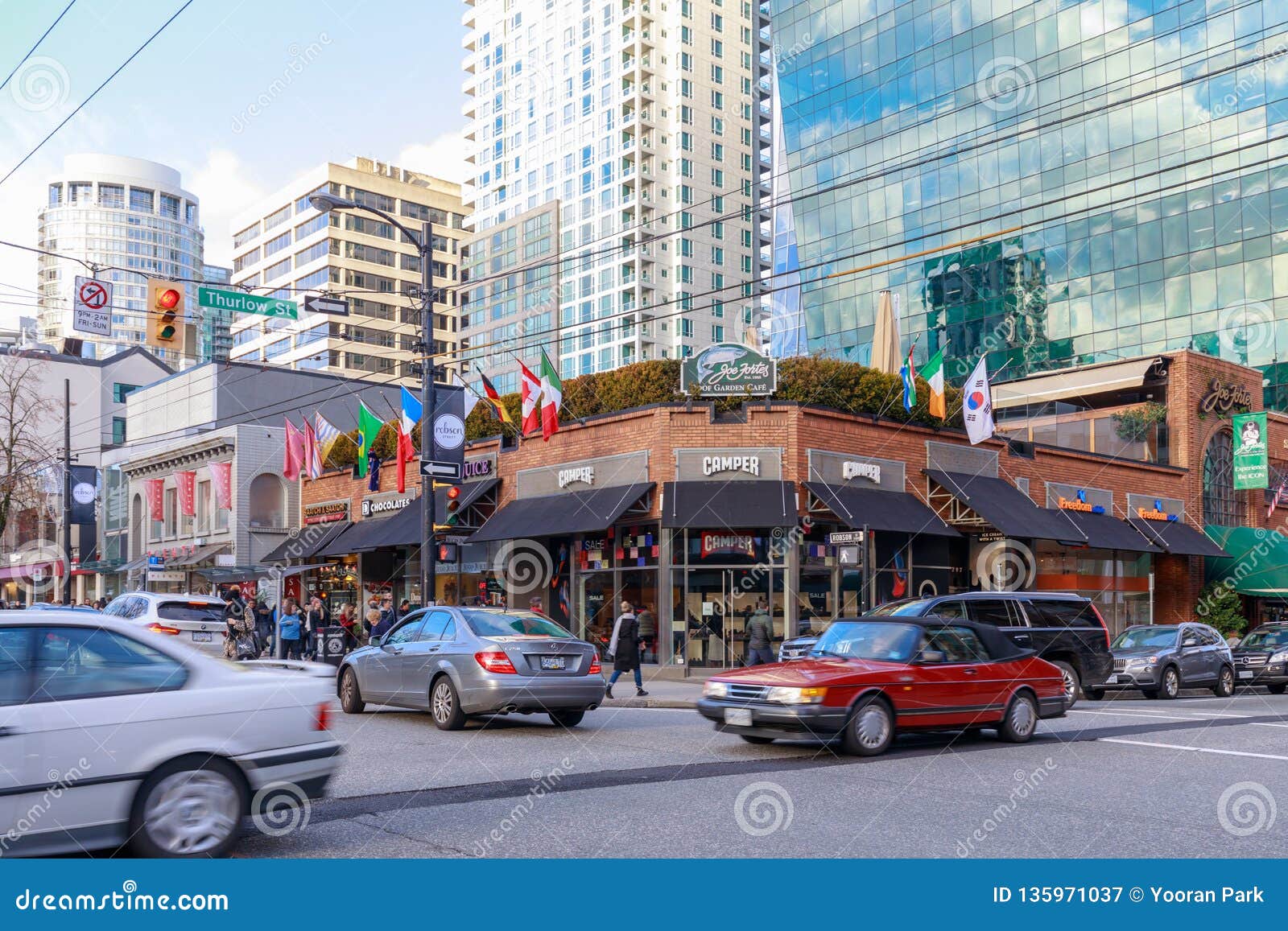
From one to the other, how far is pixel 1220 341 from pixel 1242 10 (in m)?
16.2

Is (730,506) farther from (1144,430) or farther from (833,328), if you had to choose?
(833,328)

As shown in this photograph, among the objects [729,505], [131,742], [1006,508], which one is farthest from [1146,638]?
[131,742]

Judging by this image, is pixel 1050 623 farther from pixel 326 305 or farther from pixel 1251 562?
pixel 1251 562

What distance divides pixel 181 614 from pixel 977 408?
18.8 meters

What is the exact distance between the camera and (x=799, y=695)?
11703 mm

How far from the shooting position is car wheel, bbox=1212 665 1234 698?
22938mm

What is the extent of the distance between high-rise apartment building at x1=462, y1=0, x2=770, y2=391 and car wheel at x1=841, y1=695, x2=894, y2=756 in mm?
83134

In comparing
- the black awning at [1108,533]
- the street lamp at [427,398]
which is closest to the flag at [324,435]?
the street lamp at [427,398]

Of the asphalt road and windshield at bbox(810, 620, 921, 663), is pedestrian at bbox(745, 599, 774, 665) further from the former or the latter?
windshield at bbox(810, 620, 921, 663)

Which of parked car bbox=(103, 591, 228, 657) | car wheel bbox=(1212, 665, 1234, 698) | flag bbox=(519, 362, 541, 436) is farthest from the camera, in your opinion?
flag bbox=(519, 362, 541, 436)

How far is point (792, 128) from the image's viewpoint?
257 feet

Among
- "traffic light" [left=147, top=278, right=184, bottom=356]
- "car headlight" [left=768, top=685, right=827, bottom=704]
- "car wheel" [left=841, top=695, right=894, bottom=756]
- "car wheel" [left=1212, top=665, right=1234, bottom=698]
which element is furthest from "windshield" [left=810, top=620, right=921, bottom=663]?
"car wheel" [left=1212, top=665, right=1234, bottom=698]

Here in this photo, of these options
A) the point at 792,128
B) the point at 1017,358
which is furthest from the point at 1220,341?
the point at 792,128

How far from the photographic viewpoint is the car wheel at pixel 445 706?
13.8m
